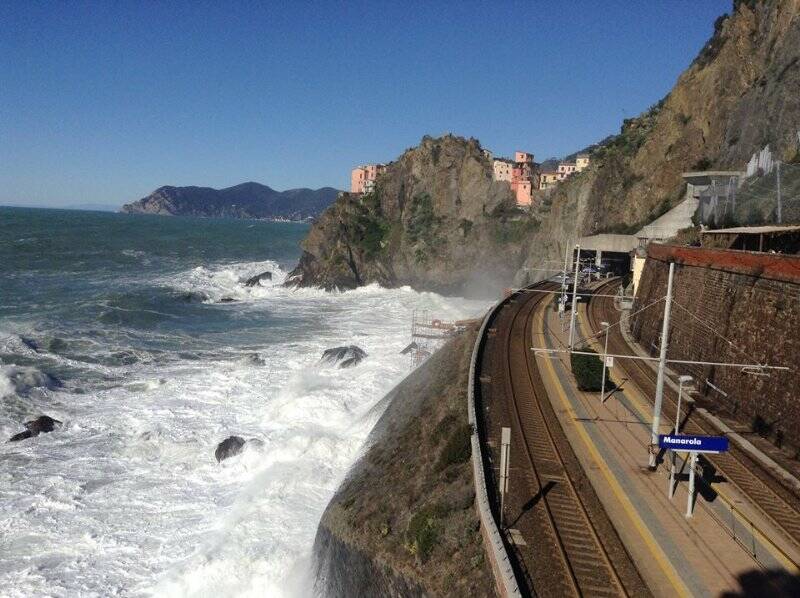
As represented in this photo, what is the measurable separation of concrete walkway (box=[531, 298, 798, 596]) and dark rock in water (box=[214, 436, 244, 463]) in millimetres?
13817

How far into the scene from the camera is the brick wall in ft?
52.7

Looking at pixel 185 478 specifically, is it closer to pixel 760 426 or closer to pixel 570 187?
pixel 760 426

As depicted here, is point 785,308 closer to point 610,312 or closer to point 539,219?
point 610,312

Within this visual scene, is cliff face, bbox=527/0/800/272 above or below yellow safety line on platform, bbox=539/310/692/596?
above

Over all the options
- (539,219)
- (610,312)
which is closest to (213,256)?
(539,219)

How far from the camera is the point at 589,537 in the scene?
1176 cm

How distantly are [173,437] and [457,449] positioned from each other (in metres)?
15.9

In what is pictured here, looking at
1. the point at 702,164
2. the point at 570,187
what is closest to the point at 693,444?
the point at 702,164

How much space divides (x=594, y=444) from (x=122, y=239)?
5548 inches

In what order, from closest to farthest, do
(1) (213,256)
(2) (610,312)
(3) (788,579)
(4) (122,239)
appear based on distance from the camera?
(3) (788,579), (2) (610,312), (1) (213,256), (4) (122,239)

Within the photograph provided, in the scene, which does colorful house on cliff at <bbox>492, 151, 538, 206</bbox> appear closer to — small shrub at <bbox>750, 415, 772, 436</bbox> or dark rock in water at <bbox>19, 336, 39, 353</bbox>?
dark rock in water at <bbox>19, 336, 39, 353</bbox>

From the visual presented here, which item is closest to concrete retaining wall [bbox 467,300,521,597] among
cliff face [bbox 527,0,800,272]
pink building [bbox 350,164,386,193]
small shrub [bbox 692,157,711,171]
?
cliff face [bbox 527,0,800,272]

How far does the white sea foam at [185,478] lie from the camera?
17359 millimetres

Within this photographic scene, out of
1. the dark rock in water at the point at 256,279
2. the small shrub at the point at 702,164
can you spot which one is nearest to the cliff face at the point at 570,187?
the small shrub at the point at 702,164
